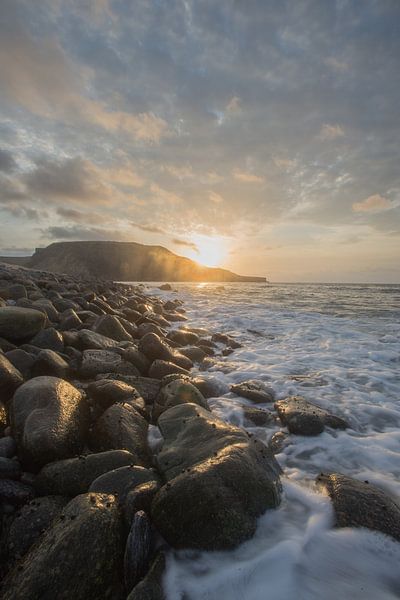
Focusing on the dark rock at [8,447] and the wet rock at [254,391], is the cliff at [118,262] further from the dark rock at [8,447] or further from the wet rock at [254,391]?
the dark rock at [8,447]

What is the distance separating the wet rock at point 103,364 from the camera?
5.58 m

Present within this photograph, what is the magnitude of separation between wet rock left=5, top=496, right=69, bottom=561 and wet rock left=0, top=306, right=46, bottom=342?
13.0 ft

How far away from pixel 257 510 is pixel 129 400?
8.02ft

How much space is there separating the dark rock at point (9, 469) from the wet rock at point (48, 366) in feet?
7.01

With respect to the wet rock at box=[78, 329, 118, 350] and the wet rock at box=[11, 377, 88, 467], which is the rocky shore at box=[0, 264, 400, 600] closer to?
the wet rock at box=[11, 377, 88, 467]

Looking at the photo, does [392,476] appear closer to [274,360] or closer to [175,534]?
[175,534]

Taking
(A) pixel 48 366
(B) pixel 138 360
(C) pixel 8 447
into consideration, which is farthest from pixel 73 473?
(B) pixel 138 360

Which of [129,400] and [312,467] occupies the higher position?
[129,400]

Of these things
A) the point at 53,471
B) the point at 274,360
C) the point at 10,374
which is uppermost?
the point at 10,374

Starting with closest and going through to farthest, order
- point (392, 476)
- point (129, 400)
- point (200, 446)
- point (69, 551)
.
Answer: point (69, 551), point (200, 446), point (392, 476), point (129, 400)

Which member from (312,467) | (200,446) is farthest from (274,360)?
(200,446)

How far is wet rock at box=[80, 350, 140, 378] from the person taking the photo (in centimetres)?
558

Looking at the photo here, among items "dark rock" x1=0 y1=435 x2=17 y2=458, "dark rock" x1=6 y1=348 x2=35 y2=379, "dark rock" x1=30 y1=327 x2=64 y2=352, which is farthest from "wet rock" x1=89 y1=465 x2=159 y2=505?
"dark rock" x1=30 y1=327 x2=64 y2=352

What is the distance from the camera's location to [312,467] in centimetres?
377
